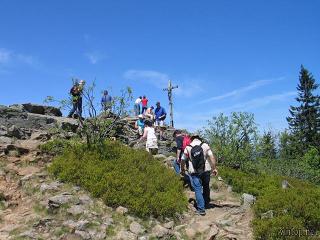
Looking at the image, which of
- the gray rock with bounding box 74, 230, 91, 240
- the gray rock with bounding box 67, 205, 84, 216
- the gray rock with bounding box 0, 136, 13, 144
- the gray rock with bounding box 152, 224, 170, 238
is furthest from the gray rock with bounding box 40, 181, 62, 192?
the gray rock with bounding box 0, 136, 13, 144

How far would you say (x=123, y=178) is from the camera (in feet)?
41.5

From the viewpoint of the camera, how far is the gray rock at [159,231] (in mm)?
10633

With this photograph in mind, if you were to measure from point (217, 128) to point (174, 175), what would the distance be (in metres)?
6.80

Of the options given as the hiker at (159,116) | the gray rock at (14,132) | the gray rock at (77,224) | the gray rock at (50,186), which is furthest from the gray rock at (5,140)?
the hiker at (159,116)

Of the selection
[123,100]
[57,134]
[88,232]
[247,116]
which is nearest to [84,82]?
[123,100]

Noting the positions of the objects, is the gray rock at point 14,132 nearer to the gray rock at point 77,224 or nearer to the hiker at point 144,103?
the gray rock at point 77,224

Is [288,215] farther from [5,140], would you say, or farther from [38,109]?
[38,109]

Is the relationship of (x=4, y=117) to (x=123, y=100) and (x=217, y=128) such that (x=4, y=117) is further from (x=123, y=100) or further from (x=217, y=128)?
(x=217, y=128)

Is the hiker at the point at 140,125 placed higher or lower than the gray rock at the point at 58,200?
higher

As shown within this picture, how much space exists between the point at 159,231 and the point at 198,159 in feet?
8.37

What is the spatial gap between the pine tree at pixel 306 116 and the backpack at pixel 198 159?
133 ft

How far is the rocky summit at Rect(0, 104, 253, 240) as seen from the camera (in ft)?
33.8

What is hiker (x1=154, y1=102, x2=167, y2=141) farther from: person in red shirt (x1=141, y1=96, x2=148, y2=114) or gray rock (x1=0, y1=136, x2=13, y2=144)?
gray rock (x1=0, y1=136, x2=13, y2=144)

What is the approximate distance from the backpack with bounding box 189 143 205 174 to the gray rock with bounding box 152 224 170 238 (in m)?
2.12
